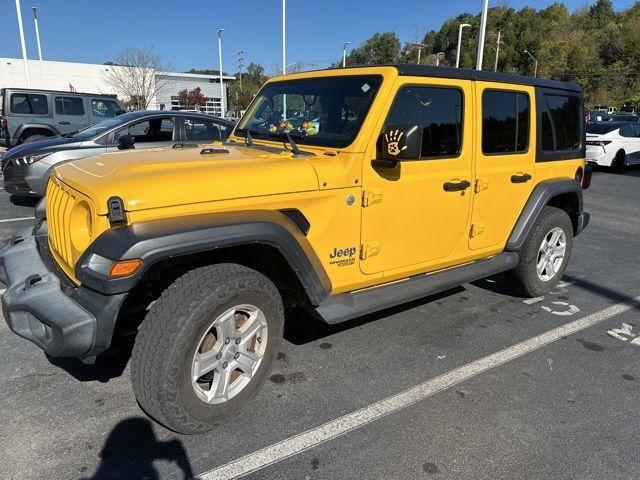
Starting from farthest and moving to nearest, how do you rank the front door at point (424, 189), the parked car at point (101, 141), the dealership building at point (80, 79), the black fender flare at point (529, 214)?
the dealership building at point (80, 79), the parked car at point (101, 141), the black fender flare at point (529, 214), the front door at point (424, 189)

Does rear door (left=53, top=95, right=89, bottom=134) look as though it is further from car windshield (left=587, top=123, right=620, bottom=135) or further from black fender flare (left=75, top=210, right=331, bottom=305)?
car windshield (left=587, top=123, right=620, bottom=135)

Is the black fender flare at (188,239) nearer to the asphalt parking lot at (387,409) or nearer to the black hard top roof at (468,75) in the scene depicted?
the asphalt parking lot at (387,409)

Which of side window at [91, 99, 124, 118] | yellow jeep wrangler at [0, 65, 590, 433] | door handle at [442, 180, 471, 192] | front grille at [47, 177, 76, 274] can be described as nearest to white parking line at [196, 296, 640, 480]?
yellow jeep wrangler at [0, 65, 590, 433]

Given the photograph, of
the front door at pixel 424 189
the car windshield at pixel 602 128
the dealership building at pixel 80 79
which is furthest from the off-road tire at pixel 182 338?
the dealership building at pixel 80 79

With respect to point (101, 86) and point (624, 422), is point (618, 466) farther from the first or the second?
point (101, 86)

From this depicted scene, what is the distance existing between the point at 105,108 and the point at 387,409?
43.4 feet

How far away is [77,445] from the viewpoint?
242 cm

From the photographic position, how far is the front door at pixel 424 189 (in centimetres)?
304

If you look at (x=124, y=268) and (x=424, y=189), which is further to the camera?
(x=424, y=189)

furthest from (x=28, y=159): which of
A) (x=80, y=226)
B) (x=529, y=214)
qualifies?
(x=529, y=214)

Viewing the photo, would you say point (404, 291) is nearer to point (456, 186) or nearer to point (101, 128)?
point (456, 186)

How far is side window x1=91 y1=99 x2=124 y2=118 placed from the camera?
13086mm

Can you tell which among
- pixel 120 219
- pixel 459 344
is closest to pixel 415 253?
pixel 459 344

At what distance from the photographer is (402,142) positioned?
273 cm
